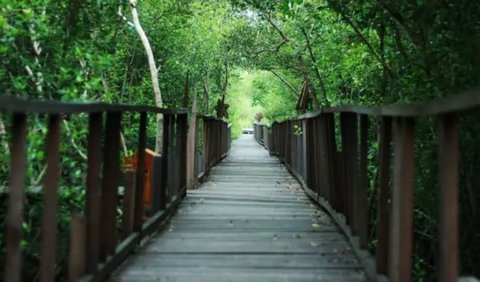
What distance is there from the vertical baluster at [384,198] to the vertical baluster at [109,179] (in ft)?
5.08

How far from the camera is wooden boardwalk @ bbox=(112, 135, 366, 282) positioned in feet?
12.6

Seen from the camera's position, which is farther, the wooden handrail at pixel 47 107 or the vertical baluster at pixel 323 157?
the vertical baluster at pixel 323 157

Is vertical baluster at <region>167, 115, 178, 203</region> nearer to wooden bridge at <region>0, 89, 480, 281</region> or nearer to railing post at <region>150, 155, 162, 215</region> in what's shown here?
wooden bridge at <region>0, 89, 480, 281</region>

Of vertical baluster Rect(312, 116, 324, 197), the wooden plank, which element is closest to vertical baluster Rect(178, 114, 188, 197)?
vertical baluster Rect(312, 116, 324, 197)

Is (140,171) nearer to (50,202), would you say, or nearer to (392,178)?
(50,202)

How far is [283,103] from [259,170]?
15371mm

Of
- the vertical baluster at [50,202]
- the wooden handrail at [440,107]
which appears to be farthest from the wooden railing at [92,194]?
the wooden handrail at [440,107]

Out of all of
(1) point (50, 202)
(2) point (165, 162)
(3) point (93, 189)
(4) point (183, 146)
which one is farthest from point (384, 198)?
(4) point (183, 146)

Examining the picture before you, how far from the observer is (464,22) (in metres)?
3.87

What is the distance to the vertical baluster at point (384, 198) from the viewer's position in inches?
129

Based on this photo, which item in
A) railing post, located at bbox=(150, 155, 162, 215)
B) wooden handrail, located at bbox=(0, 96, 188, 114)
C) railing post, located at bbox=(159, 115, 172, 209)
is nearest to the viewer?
wooden handrail, located at bbox=(0, 96, 188, 114)

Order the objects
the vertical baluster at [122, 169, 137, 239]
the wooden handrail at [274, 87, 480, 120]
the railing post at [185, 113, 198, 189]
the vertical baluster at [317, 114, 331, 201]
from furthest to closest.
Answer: the railing post at [185, 113, 198, 189], the vertical baluster at [317, 114, 331, 201], the vertical baluster at [122, 169, 137, 239], the wooden handrail at [274, 87, 480, 120]

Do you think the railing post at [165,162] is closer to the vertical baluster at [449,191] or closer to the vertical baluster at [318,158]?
the vertical baluster at [318,158]

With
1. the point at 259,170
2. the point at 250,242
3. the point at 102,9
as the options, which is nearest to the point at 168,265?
the point at 250,242
